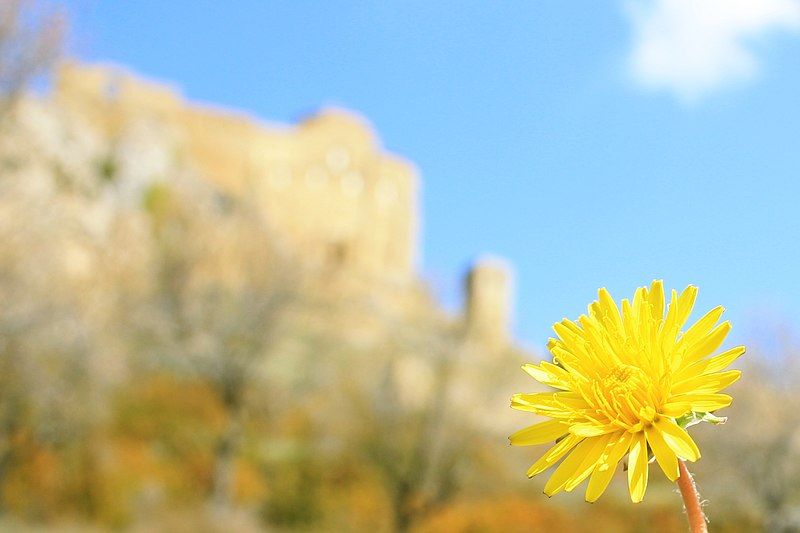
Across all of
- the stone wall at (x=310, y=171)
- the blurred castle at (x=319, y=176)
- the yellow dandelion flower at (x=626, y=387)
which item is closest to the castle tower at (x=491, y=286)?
the blurred castle at (x=319, y=176)

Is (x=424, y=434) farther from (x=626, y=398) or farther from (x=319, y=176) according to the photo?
(x=319, y=176)

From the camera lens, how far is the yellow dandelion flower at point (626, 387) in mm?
1241

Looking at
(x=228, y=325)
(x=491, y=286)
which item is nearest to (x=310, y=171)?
(x=491, y=286)

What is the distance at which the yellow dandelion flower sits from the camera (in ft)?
4.07

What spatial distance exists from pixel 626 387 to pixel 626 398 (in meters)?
0.02

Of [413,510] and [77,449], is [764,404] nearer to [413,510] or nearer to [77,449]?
[413,510]

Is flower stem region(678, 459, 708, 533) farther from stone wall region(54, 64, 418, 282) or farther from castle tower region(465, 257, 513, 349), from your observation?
castle tower region(465, 257, 513, 349)

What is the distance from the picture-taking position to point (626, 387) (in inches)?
52.6

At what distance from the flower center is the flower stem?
16cm

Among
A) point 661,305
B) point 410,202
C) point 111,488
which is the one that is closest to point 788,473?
point 111,488

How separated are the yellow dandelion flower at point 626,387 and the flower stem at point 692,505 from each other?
4 centimetres

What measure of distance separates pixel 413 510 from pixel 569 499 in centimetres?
728

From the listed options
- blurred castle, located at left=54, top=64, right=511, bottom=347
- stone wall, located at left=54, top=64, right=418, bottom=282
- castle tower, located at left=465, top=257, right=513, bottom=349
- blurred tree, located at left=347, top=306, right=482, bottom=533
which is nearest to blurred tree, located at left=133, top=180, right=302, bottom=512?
blurred tree, located at left=347, top=306, right=482, bottom=533

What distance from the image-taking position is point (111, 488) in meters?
20.4
